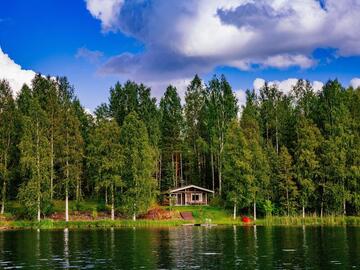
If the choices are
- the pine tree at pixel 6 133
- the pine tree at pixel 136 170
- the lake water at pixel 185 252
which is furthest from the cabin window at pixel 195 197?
the lake water at pixel 185 252

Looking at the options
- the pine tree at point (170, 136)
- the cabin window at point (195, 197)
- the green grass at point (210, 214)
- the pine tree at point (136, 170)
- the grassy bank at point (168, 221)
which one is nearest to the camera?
the grassy bank at point (168, 221)

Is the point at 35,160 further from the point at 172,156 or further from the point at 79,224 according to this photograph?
the point at 172,156

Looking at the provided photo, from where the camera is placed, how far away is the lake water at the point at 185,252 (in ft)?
109

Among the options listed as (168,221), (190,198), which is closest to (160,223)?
(168,221)

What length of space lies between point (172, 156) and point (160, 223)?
88.7ft

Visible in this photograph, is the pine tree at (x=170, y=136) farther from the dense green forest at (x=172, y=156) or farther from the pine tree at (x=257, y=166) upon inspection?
the pine tree at (x=257, y=166)

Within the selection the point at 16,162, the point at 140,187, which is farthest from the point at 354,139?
the point at 16,162

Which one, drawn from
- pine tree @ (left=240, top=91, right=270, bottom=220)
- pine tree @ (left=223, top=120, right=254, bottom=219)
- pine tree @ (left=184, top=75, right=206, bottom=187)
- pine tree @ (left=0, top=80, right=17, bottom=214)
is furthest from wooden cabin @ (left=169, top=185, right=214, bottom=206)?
pine tree @ (left=0, top=80, right=17, bottom=214)

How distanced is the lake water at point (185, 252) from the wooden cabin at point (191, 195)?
44.2 m

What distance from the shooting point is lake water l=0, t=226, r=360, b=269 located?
3316 cm

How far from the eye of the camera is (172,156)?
10288cm

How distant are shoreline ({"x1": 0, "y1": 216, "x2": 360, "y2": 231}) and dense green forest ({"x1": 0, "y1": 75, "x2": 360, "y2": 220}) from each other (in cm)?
313

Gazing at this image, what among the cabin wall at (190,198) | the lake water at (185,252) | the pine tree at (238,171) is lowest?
the lake water at (185,252)

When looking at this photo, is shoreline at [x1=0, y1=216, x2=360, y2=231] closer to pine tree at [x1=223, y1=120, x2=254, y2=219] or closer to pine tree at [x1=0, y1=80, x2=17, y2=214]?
pine tree at [x1=223, y1=120, x2=254, y2=219]
